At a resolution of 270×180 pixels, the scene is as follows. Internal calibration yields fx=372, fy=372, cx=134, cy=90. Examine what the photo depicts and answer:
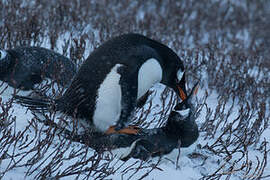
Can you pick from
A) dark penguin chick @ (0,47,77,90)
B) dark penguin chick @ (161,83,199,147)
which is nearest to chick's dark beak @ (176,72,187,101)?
dark penguin chick @ (161,83,199,147)

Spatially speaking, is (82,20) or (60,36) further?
(82,20)

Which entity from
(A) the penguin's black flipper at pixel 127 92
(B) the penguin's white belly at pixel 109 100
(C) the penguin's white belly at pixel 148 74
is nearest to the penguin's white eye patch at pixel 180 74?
(C) the penguin's white belly at pixel 148 74

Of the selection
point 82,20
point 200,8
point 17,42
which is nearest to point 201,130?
point 17,42

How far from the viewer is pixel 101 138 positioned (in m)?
2.94

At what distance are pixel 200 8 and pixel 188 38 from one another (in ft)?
6.36

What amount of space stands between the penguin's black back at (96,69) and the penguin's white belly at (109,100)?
4 centimetres

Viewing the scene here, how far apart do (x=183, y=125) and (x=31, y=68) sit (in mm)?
1748

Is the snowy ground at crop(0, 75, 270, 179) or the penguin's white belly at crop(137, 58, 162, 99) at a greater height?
the penguin's white belly at crop(137, 58, 162, 99)

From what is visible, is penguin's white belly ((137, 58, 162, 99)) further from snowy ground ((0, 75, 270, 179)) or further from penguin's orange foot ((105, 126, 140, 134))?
snowy ground ((0, 75, 270, 179))

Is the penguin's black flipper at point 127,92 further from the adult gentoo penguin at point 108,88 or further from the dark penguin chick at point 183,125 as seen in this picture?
the dark penguin chick at point 183,125

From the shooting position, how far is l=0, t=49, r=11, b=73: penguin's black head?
3748mm

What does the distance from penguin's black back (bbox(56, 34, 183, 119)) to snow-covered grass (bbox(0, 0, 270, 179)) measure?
28cm

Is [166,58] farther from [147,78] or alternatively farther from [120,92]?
[120,92]

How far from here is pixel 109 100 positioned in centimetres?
305
